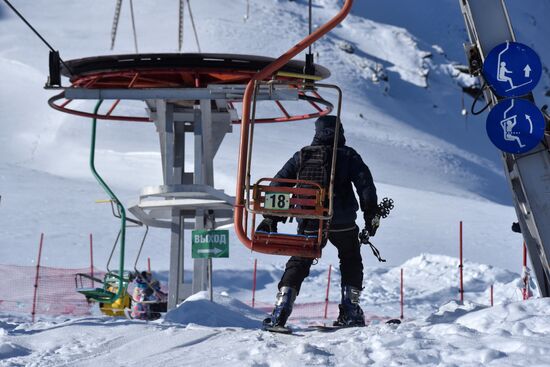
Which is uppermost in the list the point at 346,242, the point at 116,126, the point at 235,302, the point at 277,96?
the point at 116,126

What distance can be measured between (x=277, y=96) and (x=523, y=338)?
20.5 feet

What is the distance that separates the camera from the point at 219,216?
1562cm

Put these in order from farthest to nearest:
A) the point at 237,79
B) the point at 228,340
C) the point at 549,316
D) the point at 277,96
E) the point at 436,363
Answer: the point at 237,79
the point at 277,96
the point at 228,340
the point at 549,316
the point at 436,363

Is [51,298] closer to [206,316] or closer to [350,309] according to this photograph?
[206,316]

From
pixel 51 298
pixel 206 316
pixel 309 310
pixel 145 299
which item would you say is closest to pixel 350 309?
pixel 206 316

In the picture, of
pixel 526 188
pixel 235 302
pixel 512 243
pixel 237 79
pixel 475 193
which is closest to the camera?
pixel 526 188

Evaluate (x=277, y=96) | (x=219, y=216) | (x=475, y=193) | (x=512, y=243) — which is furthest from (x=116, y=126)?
(x=277, y=96)

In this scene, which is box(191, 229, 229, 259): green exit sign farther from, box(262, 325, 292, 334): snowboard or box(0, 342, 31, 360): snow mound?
box(0, 342, 31, 360): snow mound

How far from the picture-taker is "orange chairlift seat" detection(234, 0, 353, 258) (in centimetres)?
714

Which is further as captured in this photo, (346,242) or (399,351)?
(346,242)

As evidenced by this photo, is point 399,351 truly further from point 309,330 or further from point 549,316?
point 309,330

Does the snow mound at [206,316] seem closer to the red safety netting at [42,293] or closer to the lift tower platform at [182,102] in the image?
the lift tower platform at [182,102]

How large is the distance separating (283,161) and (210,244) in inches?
1221

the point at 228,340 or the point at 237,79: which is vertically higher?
the point at 237,79
